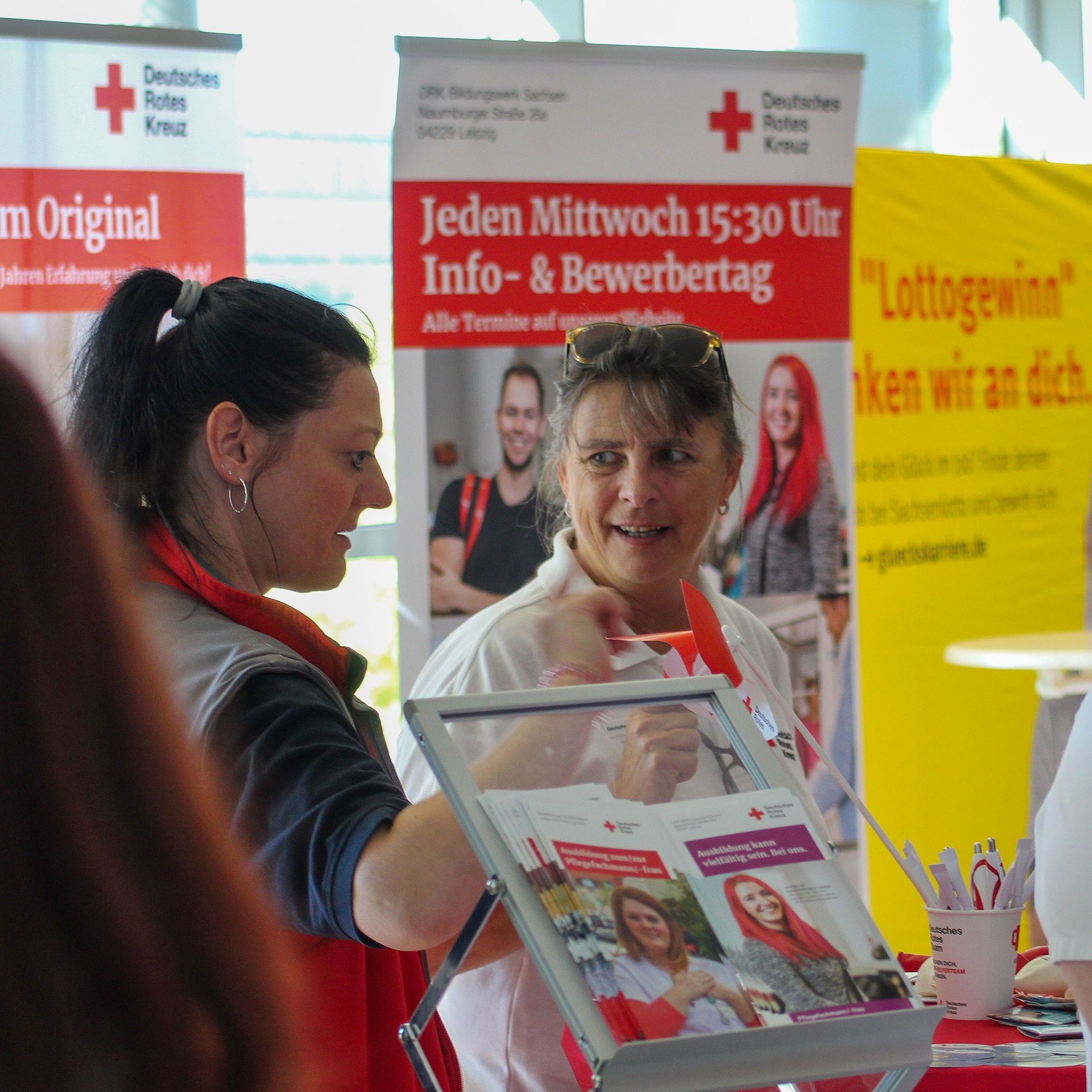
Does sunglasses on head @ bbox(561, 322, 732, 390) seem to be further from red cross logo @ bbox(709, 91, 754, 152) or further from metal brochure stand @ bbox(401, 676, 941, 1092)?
red cross logo @ bbox(709, 91, 754, 152)

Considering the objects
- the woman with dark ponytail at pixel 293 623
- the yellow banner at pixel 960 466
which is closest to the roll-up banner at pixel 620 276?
the yellow banner at pixel 960 466

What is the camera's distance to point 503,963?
1876mm

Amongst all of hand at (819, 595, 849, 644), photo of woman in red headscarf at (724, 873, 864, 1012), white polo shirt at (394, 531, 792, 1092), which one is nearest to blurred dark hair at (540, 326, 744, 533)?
white polo shirt at (394, 531, 792, 1092)

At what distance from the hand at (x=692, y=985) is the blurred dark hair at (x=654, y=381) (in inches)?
57.0

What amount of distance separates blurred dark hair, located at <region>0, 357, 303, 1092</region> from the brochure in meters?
0.43

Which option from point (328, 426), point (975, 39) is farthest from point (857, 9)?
point (328, 426)

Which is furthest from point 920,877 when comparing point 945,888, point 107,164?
point 107,164

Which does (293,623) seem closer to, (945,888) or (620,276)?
(945,888)

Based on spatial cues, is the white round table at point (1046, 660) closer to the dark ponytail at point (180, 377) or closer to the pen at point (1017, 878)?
the pen at point (1017, 878)

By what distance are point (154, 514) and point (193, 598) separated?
0.45 feet

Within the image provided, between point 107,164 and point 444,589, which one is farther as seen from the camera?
point 444,589

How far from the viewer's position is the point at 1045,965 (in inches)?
79.0

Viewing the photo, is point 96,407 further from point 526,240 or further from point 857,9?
point 857,9

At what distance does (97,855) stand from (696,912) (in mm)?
611
